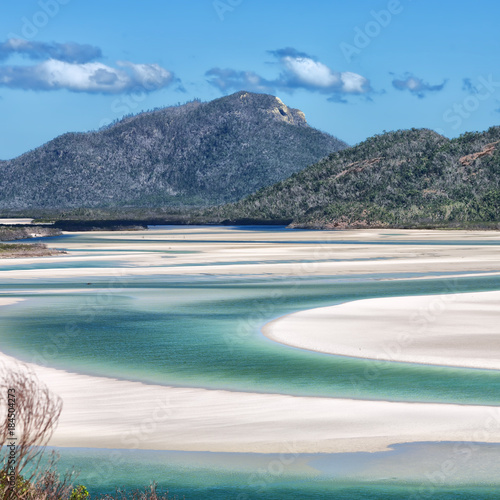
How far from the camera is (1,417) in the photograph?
16.1m

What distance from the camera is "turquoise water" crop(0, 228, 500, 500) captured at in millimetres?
13297

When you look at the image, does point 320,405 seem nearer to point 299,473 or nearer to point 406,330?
point 299,473

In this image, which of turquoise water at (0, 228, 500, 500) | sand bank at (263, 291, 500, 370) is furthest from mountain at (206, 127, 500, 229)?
sand bank at (263, 291, 500, 370)

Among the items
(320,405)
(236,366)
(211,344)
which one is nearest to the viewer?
(320,405)

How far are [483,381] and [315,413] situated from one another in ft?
16.4

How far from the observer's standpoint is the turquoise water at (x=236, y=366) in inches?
523

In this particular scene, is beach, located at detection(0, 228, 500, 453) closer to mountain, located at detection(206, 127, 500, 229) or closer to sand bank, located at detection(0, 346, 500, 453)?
sand bank, located at detection(0, 346, 500, 453)

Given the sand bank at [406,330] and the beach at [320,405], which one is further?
the sand bank at [406,330]

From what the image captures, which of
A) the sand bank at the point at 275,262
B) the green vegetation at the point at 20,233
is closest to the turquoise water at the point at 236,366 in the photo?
the sand bank at the point at 275,262

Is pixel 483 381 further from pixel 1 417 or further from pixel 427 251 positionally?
pixel 427 251

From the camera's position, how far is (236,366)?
21984mm

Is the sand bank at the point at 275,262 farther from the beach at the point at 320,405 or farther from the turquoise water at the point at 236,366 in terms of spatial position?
the beach at the point at 320,405

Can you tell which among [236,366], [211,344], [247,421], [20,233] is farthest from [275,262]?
[20,233]

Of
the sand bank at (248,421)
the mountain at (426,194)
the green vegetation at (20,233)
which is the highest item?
the mountain at (426,194)
